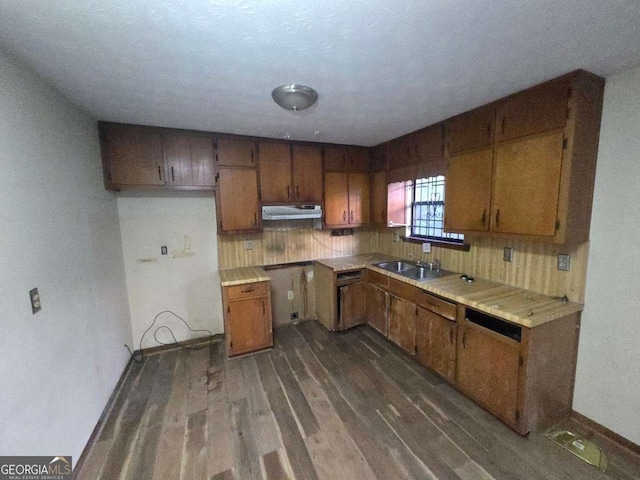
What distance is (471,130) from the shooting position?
223cm

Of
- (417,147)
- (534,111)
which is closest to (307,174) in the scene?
(417,147)

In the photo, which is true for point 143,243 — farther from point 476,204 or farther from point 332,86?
point 476,204

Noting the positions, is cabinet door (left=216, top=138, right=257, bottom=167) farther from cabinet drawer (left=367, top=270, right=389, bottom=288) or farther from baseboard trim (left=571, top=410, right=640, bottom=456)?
baseboard trim (left=571, top=410, right=640, bottom=456)

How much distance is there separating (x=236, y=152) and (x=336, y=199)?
4.48 ft

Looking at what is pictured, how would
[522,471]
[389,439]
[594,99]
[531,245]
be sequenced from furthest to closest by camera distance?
[531,245]
[389,439]
[594,99]
[522,471]

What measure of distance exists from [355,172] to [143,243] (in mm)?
2725

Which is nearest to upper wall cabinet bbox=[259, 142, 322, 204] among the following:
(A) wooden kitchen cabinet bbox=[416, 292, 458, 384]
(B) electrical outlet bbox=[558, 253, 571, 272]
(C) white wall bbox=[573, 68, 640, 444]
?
(A) wooden kitchen cabinet bbox=[416, 292, 458, 384]

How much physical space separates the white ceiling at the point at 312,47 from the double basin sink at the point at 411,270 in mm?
1704

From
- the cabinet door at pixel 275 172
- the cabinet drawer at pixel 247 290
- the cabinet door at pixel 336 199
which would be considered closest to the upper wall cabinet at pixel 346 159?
the cabinet door at pixel 336 199

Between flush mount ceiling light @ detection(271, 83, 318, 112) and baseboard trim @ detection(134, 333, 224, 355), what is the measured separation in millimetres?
2832

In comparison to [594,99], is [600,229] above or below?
below

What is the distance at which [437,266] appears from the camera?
299 cm

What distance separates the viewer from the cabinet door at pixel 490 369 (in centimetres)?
178

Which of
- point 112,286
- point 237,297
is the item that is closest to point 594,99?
point 237,297
